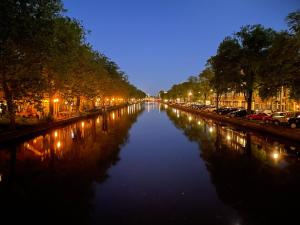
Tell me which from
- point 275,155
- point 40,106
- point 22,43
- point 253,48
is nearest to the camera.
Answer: point 275,155

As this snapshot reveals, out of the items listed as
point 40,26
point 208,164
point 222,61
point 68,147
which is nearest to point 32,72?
point 40,26

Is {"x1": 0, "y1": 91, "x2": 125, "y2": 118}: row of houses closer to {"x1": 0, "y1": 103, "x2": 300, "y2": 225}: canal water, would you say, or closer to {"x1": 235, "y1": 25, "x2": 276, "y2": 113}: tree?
{"x1": 0, "y1": 103, "x2": 300, "y2": 225}: canal water

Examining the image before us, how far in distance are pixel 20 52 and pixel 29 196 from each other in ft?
80.8

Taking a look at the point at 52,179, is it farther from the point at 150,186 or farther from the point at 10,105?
the point at 10,105

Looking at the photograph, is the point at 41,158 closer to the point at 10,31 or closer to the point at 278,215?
the point at 278,215

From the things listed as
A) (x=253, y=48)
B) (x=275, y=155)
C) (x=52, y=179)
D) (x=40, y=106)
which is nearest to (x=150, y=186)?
(x=52, y=179)

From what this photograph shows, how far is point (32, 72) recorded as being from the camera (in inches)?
1307

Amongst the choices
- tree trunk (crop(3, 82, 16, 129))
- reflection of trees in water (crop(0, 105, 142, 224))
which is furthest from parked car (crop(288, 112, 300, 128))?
tree trunk (crop(3, 82, 16, 129))

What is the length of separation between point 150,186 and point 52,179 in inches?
175

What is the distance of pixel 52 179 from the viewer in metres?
14.0

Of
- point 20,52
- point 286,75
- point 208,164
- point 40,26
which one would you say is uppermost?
point 40,26

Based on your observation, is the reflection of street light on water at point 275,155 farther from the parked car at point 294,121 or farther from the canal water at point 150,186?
the parked car at point 294,121

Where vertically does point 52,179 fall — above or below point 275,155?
above

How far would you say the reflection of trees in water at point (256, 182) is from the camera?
32.0 feet
